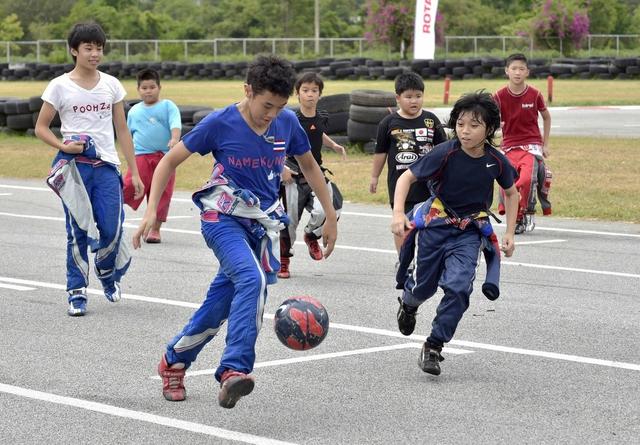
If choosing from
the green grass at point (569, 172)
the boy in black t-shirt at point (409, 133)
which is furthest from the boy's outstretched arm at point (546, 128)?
the boy in black t-shirt at point (409, 133)

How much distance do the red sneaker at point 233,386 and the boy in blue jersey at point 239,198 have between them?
266 mm

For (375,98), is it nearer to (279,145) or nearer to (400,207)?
(400,207)

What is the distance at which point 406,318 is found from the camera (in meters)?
7.45

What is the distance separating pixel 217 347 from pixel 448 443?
242 centimetres

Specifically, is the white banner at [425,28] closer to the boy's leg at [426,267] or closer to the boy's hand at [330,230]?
the boy's leg at [426,267]

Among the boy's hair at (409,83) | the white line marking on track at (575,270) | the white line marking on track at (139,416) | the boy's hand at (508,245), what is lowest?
the white line marking on track at (575,270)

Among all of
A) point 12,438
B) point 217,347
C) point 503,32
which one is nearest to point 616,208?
point 217,347

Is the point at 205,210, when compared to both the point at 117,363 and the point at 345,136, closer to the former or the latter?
the point at 117,363

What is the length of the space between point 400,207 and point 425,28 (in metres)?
34.2

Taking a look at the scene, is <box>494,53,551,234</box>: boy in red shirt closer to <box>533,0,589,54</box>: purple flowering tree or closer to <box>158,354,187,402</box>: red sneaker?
<box>158,354,187,402</box>: red sneaker

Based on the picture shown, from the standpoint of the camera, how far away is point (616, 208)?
14.5 m

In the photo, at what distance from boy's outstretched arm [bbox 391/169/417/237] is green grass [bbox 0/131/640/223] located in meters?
7.32

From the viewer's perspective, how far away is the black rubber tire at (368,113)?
2006 centimetres

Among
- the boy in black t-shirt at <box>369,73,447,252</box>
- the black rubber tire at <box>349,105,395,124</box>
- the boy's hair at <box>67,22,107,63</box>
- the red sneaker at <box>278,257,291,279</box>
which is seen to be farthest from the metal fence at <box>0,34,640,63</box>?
the boy's hair at <box>67,22,107,63</box>
